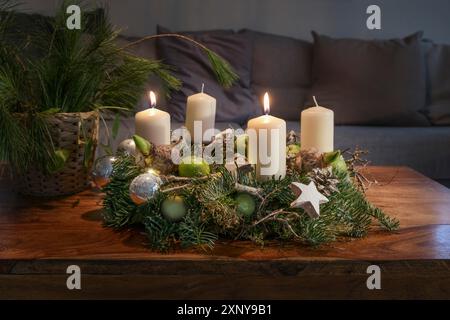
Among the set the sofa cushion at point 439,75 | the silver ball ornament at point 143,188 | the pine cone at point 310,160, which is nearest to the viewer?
the silver ball ornament at point 143,188

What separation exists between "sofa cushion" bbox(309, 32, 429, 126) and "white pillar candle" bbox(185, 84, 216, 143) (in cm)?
160

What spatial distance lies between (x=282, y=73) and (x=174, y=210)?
81.9 inches

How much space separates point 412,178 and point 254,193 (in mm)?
644

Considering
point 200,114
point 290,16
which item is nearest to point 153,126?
point 200,114

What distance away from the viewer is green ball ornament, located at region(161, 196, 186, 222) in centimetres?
90

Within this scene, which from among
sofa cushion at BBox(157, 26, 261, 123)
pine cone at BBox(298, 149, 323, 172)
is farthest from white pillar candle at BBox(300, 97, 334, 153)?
sofa cushion at BBox(157, 26, 261, 123)

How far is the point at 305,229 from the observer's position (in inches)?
34.5

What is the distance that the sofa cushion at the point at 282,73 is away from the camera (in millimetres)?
2873

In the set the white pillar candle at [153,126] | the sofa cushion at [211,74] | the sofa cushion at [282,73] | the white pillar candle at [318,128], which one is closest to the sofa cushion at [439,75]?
the sofa cushion at [282,73]

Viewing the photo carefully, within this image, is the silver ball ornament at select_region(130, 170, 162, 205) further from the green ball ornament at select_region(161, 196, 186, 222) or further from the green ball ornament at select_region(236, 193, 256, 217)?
the green ball ornament at select_region(236, 193, 256, 217)

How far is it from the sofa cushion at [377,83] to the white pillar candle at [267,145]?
180 cm

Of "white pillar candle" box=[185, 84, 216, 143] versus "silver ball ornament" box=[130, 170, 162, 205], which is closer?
"silver ball ornament" box=[130, 170, 162, 205]

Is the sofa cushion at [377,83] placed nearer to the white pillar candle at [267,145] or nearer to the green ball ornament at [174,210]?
the white pillar candle at [267,145]

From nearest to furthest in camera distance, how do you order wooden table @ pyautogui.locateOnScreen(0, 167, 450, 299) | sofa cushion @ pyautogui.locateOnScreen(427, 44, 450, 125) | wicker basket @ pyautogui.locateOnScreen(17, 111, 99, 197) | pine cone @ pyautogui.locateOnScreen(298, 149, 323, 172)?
wooden table @ pyautogui.locateOnScreen(0, 167, 450, 299) → pine cone @ pyautogui.locateOnScreen(298, 149, 323, 172) → wicker basket @ pyautogui.locateOnScreen(17, 111, 99, 197) → sofa cushion @ pyautogui.locateOnScreen(427, 44, 450, 125)
